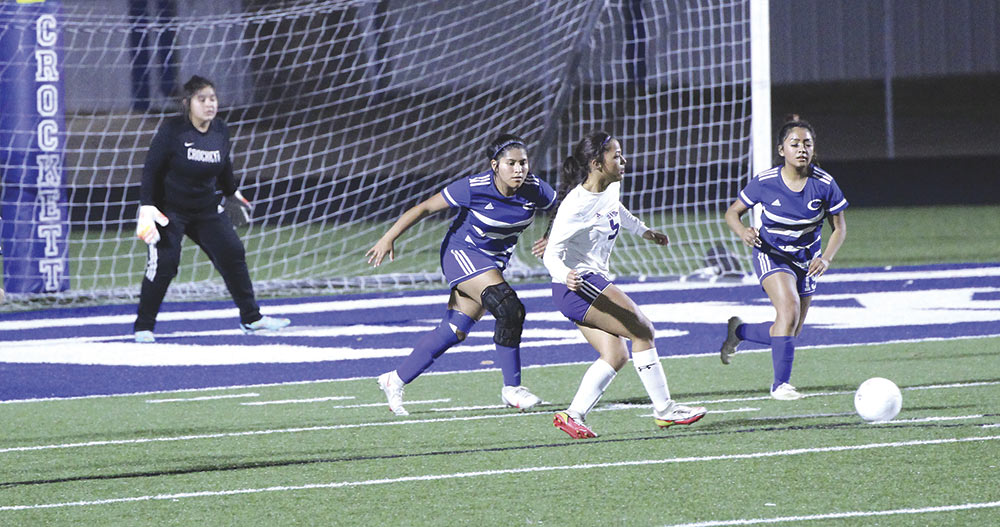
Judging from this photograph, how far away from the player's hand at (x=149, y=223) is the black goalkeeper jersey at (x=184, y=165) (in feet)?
0.25

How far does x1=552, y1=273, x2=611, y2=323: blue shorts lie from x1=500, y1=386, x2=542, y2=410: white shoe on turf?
0.74 m

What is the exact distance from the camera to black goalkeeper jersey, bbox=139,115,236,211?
988 cm

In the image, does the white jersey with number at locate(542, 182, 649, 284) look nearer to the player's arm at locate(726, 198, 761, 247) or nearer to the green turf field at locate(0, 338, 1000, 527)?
the green turf field at locate(0, 338, 1000, 527)

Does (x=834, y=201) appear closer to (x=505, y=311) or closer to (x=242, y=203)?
(x=505, y=311)

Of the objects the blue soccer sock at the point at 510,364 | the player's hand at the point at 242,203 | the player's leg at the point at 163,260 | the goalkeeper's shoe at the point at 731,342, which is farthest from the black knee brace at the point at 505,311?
the player's hand at the point at 242,203

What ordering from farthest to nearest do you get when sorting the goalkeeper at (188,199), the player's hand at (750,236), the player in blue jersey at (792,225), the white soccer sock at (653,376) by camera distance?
the goalkeeper at (188,199)
the player in blue jersey at (792,225)
the player's hand at (750,236)
the white soccer sock at (653,376)

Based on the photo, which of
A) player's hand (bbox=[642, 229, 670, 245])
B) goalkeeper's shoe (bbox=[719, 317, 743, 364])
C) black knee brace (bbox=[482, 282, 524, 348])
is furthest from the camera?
goalkeeper's shoe (bbox=[719, 317, 743, 364])

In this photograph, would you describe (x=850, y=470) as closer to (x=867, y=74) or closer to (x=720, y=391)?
(x=720, y=391)

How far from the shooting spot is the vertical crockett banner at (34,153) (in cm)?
1326

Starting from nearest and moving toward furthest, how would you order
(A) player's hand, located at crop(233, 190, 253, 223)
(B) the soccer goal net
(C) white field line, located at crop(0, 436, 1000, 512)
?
(C) white field line, located at crop(0, 436, 1000, 512)
(A) player's hand, located at crop(233, 190, 253, 223)
(B) the soccer goal net

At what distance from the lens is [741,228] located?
7.54 m

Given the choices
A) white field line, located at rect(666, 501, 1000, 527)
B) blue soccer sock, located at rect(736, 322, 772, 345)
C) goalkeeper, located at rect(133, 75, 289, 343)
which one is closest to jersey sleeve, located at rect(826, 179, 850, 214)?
blue soccer sock, located at rect(736, 322, 772, 345)

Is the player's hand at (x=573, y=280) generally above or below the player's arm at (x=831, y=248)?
above

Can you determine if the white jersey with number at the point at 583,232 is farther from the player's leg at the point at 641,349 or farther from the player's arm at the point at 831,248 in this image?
the player's arm at the point at 831,248
